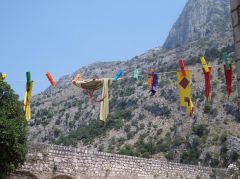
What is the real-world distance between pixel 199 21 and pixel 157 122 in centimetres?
6168

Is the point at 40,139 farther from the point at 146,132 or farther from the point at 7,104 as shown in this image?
the point at 7,104

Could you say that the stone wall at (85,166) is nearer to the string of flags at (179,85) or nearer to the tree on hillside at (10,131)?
the tree on hillside at (10,131)

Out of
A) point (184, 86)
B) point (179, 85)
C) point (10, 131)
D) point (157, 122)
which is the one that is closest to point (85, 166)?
point (10, 131)

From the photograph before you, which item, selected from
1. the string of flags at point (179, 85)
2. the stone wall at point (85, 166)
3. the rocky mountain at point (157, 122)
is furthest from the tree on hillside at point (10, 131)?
the rocky mountain at point (157, 122)

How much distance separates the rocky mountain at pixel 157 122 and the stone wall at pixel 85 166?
45.9 ft

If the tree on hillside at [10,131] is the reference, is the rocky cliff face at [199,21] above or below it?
above

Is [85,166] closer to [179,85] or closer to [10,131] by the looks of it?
[10,131]

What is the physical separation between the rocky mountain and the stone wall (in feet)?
45.9

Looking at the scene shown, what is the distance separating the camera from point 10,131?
40.8ft

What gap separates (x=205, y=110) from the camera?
43.5m

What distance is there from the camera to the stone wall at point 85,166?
1527 cm

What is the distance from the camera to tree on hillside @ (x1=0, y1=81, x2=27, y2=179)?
1241cm

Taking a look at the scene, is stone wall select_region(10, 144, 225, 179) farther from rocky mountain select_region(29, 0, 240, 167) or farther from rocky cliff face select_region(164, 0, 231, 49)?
rocky cliff face select_region(164, 0, 231, 49)

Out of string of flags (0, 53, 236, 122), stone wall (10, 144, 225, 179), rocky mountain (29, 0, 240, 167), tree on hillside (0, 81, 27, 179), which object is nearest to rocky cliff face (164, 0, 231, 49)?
rocky mountain (29, 0, 240, 167)
